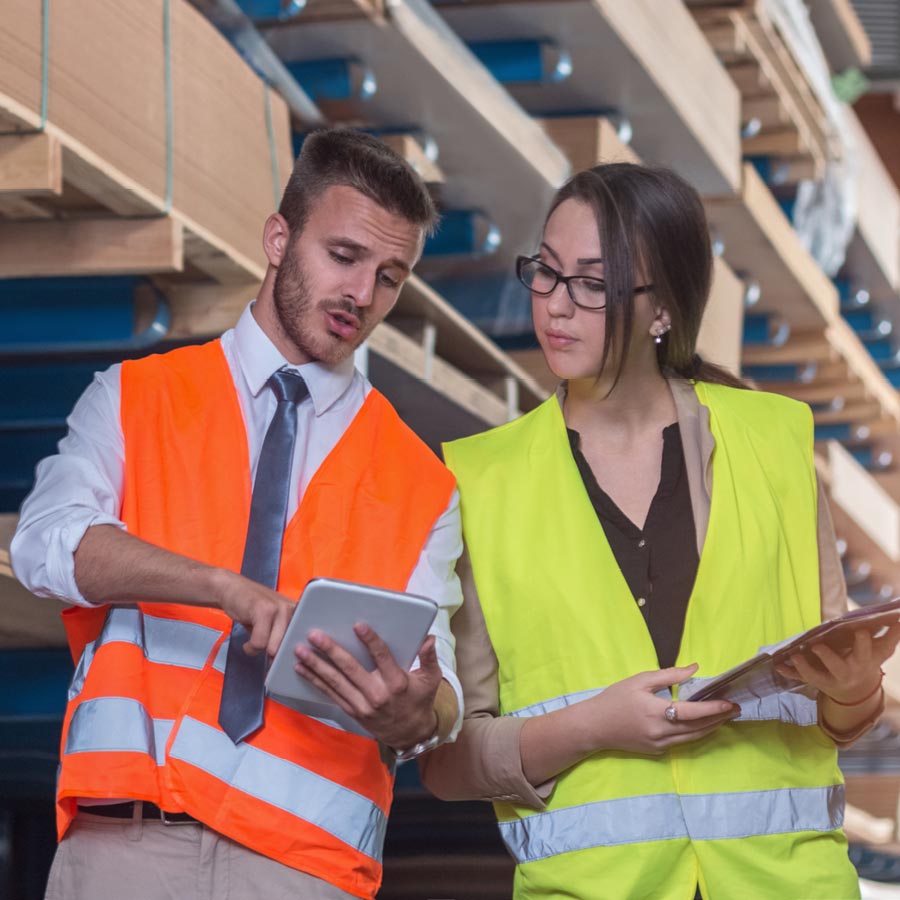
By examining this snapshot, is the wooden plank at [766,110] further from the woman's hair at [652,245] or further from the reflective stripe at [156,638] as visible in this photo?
the reflective stripe at [156,638]

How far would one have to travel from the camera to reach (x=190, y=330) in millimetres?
3236

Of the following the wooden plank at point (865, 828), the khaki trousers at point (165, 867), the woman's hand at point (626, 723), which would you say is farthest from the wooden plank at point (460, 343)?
the wooden plank at point (865, 828)

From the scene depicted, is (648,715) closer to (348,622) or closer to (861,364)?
(348,622)

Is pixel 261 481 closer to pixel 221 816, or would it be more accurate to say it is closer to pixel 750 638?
pixel 221 816

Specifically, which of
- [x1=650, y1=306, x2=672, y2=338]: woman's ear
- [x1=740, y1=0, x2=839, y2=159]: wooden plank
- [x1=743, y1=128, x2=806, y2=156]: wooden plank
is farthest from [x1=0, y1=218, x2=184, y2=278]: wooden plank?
[x1=743, y1=128, x2=806, y2=156]: wooden plank

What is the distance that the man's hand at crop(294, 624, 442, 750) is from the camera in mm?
1995

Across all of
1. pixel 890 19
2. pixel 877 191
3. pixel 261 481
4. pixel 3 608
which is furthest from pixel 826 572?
pixel 890 19

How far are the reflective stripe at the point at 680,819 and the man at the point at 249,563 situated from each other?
24 cm

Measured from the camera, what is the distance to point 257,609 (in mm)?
1976

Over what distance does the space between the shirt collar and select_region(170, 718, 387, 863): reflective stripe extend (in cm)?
55

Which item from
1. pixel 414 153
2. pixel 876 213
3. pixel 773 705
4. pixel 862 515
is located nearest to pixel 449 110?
pixel 414 153

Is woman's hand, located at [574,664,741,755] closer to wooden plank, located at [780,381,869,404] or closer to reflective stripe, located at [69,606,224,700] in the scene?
reflective stripe, located at [69,606,224,700]

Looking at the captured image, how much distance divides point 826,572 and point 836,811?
380mm

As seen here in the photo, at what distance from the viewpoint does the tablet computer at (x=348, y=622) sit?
193 cm
